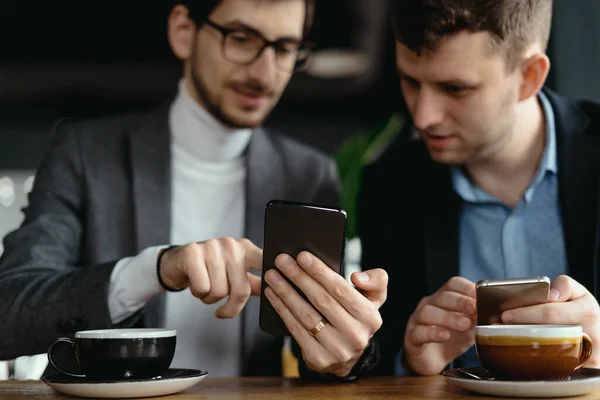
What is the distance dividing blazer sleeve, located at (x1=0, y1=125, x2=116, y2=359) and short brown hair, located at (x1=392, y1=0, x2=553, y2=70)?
76 centimetres

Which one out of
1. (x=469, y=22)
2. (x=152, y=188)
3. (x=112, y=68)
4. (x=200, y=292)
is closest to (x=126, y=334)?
(x=200, y=292)

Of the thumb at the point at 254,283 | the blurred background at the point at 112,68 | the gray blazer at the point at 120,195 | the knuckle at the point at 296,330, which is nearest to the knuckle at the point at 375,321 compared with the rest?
the knuckle at the point at 296,330

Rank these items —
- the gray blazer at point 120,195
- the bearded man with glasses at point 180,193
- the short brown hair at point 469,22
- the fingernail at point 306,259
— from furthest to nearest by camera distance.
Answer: the gray blazer at point 120,195 → the short brown hair at point 469,22 → the bearded man with glasses at point 180,193 → the fingernail at point 306,259

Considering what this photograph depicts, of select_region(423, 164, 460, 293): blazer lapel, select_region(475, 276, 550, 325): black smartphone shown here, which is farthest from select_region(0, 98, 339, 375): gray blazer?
select_region(475, 276, 550, 325): black smartphone

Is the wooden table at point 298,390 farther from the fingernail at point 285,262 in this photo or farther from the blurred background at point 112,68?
the blurred background at point 112,68

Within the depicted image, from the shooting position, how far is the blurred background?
388cm

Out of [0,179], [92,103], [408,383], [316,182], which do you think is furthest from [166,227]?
[0,179]

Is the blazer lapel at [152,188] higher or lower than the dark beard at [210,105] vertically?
lower

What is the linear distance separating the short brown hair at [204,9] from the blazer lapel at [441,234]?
0.56 metres

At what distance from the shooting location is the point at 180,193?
1.79m

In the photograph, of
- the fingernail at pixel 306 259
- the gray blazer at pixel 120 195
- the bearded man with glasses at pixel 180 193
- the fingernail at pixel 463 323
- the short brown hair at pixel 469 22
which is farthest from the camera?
the gray blazer at pixel 120 195

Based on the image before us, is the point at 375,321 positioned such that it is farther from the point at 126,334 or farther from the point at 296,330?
the point at 126,334

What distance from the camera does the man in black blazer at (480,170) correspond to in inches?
58.7

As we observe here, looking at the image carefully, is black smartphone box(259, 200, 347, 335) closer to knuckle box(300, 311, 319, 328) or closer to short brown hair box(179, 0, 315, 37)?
knuckle box(300, 311, 319, 328)
